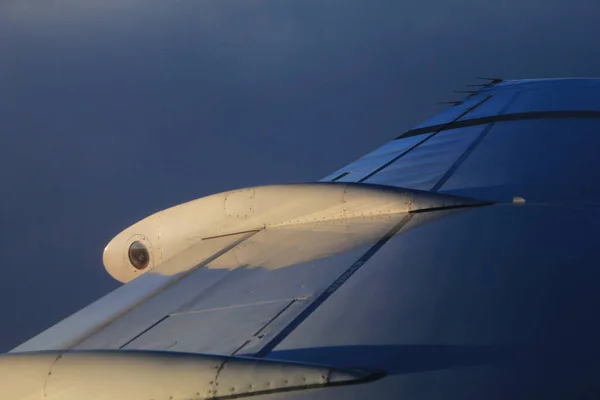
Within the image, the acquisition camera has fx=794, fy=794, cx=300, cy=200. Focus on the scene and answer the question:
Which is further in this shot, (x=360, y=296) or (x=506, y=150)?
(x=506, y=150)

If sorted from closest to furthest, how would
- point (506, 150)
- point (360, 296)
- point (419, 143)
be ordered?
point (360, 296), point (506, 150), point (419, 143)

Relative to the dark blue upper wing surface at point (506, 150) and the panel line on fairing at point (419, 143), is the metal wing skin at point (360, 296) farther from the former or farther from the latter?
the panel line on fairing at point (419, 143)

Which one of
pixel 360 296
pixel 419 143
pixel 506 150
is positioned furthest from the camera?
pixel 419 143

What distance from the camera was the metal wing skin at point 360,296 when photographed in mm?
1516

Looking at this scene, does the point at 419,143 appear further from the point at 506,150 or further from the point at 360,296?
the point at 360,296

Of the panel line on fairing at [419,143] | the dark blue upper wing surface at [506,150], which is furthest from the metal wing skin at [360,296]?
the panel line on fairing at [419,143]

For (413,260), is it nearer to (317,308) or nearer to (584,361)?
(317,308)

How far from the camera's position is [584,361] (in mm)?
1493

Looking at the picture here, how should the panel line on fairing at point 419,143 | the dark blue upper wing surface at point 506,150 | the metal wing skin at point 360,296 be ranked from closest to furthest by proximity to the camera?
1. the metal wing skin at point 360,296
2. the dark blue upper wing surface at point 506,150
3. the panel line on fairing at point 419,143

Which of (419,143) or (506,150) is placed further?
(419,143)

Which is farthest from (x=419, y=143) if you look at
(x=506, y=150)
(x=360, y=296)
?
(x=360, y=296)

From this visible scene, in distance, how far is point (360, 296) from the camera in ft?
6.57

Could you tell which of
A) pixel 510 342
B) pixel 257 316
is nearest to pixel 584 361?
pixel 510 342

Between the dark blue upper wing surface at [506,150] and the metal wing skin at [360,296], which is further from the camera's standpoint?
the dark blue upper wing surface at [506,150]
